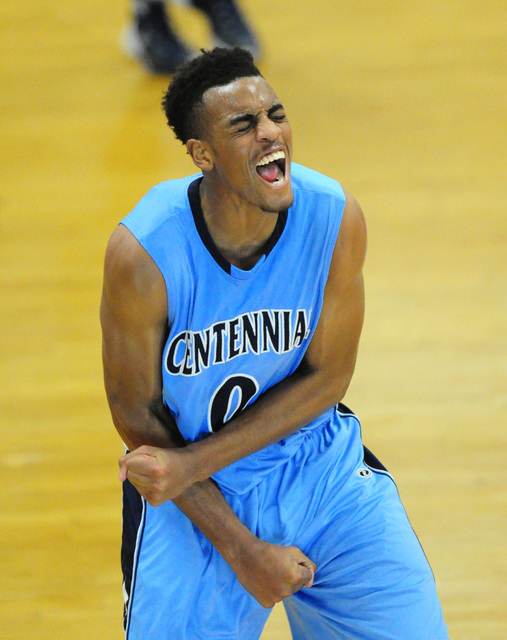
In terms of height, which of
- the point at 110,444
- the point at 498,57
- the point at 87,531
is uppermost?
the point at 498,57

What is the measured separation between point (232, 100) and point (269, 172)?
0.45 ft

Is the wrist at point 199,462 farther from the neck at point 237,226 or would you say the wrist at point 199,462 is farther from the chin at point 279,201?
the chin at point 279,201

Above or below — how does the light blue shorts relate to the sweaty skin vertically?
below

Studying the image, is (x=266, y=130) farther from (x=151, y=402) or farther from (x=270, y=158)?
(x=151, y=402)

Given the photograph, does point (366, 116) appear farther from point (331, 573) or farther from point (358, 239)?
point (331, 573)

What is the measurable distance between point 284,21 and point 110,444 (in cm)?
278

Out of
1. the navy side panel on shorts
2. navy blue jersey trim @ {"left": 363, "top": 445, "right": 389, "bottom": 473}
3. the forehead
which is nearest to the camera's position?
the forehead

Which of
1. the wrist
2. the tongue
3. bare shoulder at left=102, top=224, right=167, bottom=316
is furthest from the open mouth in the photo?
the wrist

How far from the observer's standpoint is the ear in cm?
161

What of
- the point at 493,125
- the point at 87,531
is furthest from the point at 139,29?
the point at 87,531

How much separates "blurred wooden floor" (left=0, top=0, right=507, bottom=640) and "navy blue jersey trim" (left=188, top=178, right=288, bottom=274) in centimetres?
105

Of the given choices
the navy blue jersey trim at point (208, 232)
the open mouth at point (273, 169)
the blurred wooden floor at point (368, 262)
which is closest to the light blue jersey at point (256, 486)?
the navy blue jersey trim at point (208, 232)

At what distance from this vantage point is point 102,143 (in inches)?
156

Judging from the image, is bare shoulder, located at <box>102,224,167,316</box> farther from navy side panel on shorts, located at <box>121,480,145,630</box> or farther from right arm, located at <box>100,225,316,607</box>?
navy side panel on shorts, located at <box>121,480,145,630</box>
